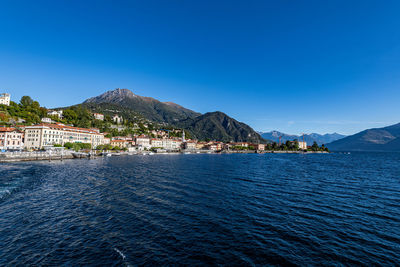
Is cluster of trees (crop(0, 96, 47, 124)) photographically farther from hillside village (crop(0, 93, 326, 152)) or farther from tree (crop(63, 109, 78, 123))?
tree (crop(63, 109, 78, 123))

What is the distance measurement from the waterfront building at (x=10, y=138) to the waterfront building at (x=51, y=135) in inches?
112

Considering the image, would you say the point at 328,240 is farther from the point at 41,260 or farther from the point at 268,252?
the point at 41,260

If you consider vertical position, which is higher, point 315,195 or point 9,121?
point 9,121

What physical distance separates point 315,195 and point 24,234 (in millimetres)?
30393

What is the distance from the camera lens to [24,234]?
42.8 feet

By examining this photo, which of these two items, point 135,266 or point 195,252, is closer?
point 135,266

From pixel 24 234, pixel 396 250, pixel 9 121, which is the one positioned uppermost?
pixel 9 121

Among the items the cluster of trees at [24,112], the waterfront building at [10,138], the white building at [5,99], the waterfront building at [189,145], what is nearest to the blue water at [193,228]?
the waterfront building at [10,138]

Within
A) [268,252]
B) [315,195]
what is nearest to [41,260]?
[268,252]

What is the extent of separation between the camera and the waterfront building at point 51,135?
8781 cm

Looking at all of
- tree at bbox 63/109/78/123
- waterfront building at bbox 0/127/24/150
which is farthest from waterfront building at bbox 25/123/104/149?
tree at bbox 63/109/78/123

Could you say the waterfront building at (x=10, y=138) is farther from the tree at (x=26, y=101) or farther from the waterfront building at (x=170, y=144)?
the waterfront building at (x=170, y=144)

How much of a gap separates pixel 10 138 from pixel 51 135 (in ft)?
46.8

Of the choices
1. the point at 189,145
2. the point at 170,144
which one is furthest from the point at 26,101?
the point at 189,145
